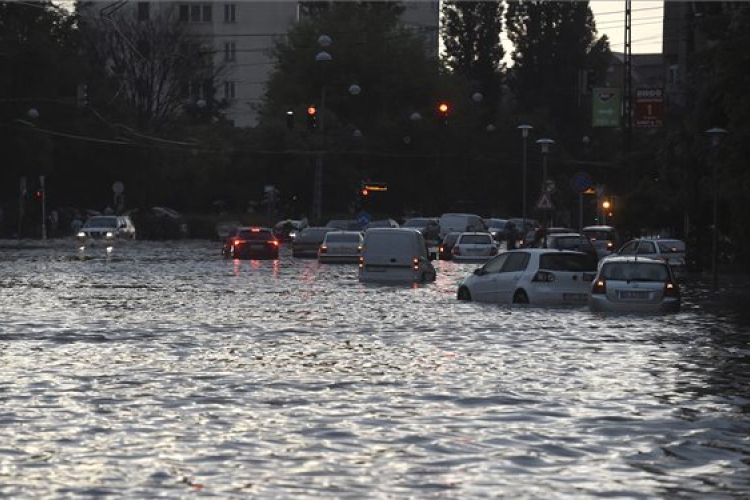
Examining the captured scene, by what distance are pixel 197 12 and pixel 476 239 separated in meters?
96.6

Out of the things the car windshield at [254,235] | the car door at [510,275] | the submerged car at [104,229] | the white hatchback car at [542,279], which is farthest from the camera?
the submerged car at [104,229]

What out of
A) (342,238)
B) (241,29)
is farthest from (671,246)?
(241,29)

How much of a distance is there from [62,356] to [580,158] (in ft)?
416

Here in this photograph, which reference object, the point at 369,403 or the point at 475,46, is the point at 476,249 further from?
the point at 475,46

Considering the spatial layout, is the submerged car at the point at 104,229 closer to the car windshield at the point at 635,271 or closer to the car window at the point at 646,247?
the car window at the point at 646,247

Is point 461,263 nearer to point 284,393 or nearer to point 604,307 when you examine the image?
point 604,307

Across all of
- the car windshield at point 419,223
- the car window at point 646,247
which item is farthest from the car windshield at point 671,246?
the car windshield at point 419,223

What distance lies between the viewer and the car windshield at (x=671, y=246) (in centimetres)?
5784

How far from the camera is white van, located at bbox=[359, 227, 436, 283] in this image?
150ft

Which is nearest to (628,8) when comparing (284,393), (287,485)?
(284,393)

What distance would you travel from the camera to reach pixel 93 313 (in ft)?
103

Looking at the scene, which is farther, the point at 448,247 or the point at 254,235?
the point at 448,247

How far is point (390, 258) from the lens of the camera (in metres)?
45.9

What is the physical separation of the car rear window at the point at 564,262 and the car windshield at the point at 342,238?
2799 centimetres
